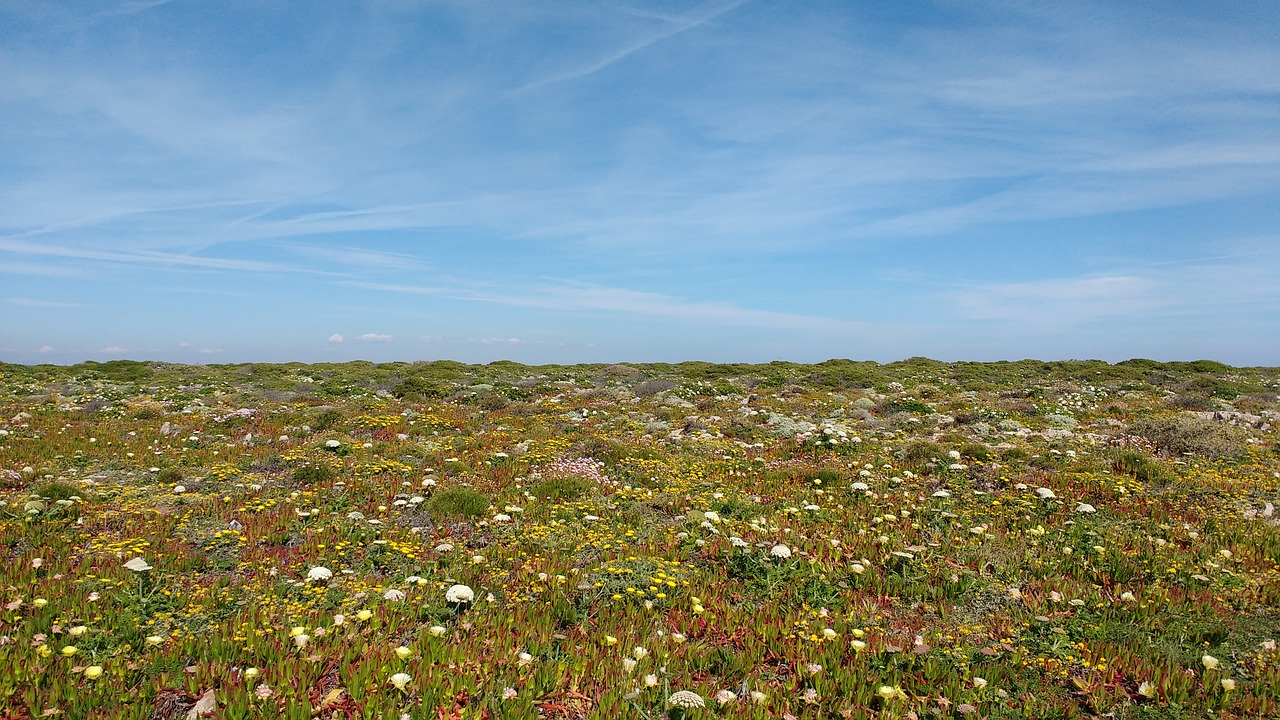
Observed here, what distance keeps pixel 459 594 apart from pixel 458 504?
3233mm

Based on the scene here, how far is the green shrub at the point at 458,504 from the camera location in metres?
8.93

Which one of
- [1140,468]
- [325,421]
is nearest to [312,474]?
[325,421]

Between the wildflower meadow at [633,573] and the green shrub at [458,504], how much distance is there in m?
0.04

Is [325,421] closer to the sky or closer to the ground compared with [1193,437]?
closer to the ground

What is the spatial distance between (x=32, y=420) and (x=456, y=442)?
37.8 ft

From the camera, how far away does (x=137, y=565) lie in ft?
20.9

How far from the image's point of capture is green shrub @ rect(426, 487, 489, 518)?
8930 millimetres

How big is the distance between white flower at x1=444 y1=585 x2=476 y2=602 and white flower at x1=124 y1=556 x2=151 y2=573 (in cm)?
326

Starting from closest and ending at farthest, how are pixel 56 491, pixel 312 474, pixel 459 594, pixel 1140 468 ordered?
1. pixel 459 594
2. pixel 56 491
3. pixel 312 474
4. pixel 1140 468

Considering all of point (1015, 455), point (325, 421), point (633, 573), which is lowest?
point (633, 573)

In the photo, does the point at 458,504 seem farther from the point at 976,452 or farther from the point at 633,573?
the point at 976,452

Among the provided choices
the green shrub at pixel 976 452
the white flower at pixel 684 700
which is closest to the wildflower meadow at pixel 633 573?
the white flower at pixel 684 700

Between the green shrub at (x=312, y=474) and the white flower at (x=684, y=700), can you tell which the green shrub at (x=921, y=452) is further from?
the green shrub at (x=312, y=474)

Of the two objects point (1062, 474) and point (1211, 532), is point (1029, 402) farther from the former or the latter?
point (1211, 532)
